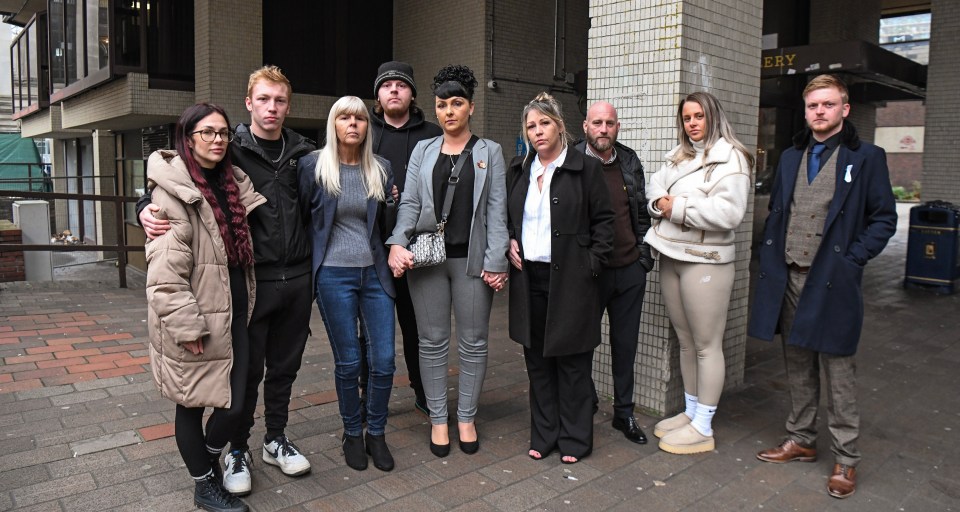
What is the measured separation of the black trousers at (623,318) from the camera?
4.13 meters

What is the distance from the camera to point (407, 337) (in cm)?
458

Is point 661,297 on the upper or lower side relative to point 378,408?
upper

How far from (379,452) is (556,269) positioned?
1.34 m

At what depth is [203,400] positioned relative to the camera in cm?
305

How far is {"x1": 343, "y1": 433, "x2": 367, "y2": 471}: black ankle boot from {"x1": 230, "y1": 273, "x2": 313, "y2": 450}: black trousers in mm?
355

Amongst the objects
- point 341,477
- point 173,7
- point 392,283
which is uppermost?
point 173,7

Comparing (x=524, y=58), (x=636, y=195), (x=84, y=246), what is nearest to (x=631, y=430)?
(x=636, y=195)

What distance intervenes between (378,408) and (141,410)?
1768mm

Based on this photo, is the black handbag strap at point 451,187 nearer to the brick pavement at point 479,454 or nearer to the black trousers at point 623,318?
A: the black trousers at point 623,318

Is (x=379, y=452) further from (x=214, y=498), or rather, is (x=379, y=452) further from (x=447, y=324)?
(x=214, y=498)

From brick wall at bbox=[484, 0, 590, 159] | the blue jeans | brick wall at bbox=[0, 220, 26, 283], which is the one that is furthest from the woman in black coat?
brick wall at bbox=[0, 220, 26, 283]

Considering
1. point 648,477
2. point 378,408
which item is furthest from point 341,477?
point 648,477

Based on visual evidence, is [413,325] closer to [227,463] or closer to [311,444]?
[311,444]

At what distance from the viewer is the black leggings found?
3.19 metres
